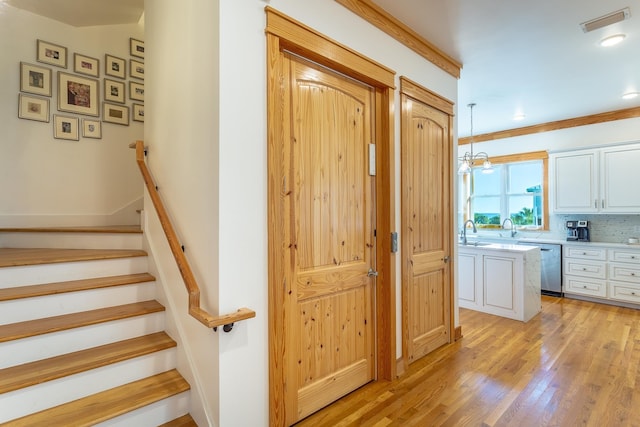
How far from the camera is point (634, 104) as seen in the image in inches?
174

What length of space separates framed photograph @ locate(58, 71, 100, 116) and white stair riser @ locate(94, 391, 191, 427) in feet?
10.1

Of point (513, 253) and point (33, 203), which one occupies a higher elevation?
point (33, 203)

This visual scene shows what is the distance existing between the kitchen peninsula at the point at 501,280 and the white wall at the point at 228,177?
329 centimetres

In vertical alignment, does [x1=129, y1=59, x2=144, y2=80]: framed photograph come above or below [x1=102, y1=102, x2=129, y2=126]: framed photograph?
above

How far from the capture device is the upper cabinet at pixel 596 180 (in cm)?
433

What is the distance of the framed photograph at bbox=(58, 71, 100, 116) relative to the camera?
3.15 metres

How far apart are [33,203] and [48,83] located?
1192 mm

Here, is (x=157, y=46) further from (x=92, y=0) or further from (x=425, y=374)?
(x=425, y=374)

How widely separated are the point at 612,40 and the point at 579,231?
3209mm

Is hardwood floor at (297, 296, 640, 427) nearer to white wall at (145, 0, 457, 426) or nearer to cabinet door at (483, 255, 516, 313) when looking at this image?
cabinet door at (483, 255, 516, 313)

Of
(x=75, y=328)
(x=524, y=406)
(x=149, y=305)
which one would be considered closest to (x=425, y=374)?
(x=524, y=406)

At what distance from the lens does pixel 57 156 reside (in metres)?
3.16

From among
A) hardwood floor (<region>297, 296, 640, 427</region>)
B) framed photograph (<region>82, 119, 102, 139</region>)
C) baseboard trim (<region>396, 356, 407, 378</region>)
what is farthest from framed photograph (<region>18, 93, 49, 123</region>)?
baseboard trim (<region>396, 356, 407, 378</region>)

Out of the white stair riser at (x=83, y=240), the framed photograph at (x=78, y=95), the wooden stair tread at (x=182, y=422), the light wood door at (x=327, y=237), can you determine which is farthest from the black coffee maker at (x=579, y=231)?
the framed photograph at (x=78, y=95)
